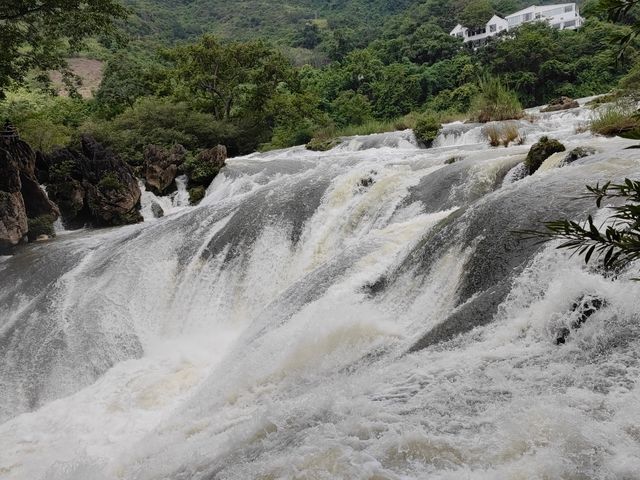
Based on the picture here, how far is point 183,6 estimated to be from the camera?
87250mm

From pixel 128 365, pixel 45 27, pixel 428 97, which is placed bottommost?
pixel 128 365

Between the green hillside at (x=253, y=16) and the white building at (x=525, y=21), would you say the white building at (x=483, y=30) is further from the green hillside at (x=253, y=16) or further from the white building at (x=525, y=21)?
the green hillside at (x=253, y=16)

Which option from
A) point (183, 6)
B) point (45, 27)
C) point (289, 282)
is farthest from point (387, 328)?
point (183, 6)

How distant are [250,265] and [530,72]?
2781 centimetres

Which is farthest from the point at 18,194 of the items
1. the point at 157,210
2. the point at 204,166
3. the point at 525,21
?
the point at 525,21

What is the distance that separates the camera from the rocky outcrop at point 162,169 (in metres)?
15.4

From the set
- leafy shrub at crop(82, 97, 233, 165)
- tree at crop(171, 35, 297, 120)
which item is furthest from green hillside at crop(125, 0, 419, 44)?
leafy shrub at crop(82, 97, 233, 165)

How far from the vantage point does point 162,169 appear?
15.4 metres


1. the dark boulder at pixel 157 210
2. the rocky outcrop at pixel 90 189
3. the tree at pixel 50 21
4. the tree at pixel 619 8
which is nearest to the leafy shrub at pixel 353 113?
the dark boulder at pixel 157 210

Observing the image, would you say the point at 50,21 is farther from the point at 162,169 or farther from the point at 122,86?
Result: the point at 122,86

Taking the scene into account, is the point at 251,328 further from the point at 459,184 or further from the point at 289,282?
the point at 459,184

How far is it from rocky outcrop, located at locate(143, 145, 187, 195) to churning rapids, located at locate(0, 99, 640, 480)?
4.15 m

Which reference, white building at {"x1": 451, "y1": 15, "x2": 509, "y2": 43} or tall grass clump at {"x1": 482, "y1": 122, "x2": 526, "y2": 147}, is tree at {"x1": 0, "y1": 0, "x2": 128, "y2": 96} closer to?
tall grass clump at {"x1": 482, "y1": 122, "x2": 526, "y2": 147}

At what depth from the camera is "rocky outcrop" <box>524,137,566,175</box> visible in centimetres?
743
